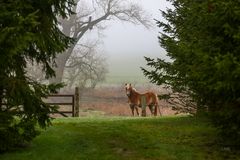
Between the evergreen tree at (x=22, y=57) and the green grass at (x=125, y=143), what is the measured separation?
62 cm

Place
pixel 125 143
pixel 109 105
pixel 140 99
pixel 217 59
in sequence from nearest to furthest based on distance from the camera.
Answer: pixel 217 59 < pixel 125 143 < pixel 140 99 < pixel 109 105

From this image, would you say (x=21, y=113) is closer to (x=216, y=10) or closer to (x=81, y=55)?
(x=216, y=10)

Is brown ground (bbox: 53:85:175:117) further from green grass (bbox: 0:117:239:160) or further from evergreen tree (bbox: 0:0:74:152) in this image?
evergreen tree (bbox: 0:0:74:152)

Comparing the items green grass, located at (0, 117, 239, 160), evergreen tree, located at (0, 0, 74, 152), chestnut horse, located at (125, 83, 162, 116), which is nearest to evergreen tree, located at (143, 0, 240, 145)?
green grass, located at (0, 117, 239, 160)

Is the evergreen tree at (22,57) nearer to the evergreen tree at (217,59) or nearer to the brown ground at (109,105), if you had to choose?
the evergreen tree at (217,59)

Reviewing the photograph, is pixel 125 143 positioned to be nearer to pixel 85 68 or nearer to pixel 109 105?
pixel 109 105

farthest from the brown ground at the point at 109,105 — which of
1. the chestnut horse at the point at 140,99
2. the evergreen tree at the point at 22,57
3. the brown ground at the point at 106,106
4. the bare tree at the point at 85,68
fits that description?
the evergreen tree at the point at 22,57

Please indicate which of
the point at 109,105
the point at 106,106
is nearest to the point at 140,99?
the point at 106,106

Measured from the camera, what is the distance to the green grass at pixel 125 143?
32.6ft

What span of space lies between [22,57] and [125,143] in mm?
2955

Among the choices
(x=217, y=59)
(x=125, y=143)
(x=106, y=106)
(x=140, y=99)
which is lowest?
(x=125, y=143)

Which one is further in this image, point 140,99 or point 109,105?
point 109,105

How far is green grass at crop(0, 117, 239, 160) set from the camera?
391 inches

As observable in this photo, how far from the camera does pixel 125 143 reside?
1095 cm
